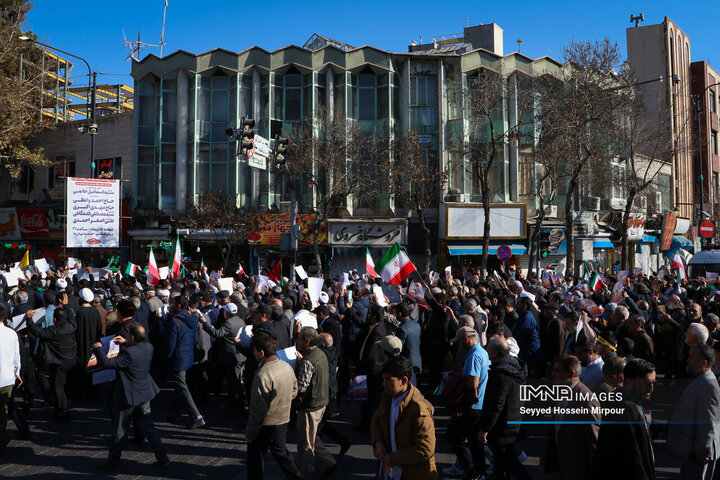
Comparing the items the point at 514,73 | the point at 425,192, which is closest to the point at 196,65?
the point at 425,192

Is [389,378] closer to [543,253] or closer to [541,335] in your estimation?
[541,335]

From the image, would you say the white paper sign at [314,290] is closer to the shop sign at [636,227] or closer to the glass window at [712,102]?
the shop sign at [636,227]

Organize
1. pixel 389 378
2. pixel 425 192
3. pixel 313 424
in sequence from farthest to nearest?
1. pixel 425 192
2. pixel 313 424
3. pixel 389 378

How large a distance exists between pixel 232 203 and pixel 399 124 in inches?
364

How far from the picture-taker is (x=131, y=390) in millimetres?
6395

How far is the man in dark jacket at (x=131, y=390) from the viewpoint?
6348 millimetres

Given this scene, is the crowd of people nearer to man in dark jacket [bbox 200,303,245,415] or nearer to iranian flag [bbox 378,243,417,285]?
man in dark jacket [bbox 200,303,245,415]

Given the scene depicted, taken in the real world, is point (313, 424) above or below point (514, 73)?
below

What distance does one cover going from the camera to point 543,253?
31.0 metres

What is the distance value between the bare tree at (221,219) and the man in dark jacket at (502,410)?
75.7 feet

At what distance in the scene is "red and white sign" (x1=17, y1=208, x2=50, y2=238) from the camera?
32562mm

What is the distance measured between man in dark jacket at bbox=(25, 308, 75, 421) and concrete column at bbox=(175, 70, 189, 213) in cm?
2259

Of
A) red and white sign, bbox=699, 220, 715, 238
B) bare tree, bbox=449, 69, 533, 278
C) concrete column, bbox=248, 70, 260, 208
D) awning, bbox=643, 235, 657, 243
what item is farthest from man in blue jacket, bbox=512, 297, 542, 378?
awning, bbox=643, 235, 657, 243

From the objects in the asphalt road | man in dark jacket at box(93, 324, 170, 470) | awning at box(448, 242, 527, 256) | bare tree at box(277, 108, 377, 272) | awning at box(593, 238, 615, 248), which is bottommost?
the asphalt road
